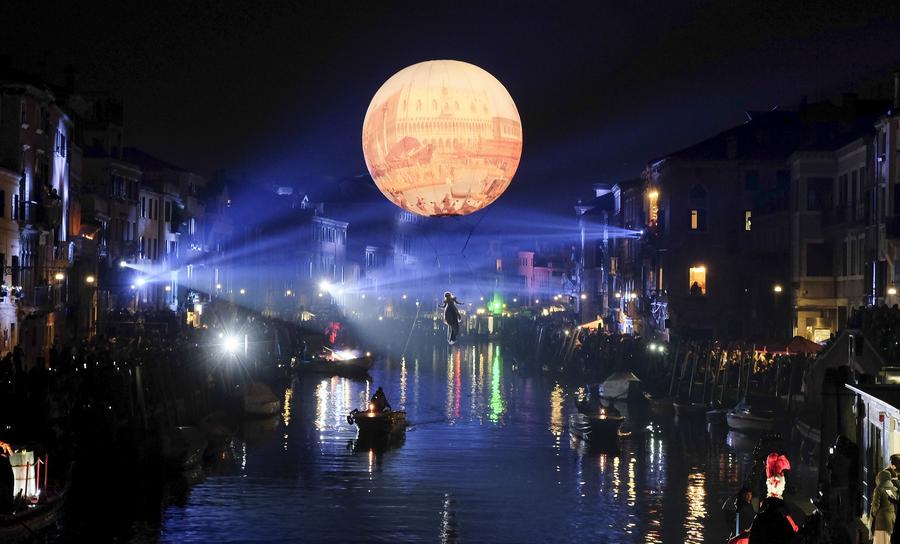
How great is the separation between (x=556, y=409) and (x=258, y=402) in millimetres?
14985

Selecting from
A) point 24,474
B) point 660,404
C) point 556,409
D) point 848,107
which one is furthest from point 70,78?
point 24,474

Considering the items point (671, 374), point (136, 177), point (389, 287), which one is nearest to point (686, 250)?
point (671, 374)

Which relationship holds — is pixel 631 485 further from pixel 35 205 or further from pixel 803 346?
pixel 35 205

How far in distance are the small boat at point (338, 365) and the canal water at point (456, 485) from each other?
68.7 feet

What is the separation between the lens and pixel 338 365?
275 feet

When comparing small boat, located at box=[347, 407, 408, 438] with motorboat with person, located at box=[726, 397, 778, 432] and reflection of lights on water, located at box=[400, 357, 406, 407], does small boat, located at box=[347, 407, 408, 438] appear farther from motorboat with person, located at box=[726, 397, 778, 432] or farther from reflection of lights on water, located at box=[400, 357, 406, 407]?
reflection of lights on water, located at box=[400, 357, 406, 407]

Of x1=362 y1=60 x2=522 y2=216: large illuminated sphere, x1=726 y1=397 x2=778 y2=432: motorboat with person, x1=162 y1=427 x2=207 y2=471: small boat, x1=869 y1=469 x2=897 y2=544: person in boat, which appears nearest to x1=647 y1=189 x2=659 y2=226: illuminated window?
x1=726 y1=397 x2=778 y2=432: motorboat with person

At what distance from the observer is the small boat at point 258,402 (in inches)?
2228

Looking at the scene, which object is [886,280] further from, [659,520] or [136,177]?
[136,177]

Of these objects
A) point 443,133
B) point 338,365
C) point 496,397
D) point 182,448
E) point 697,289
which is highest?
point 443,133

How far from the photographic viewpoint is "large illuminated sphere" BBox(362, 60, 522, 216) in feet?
91.7

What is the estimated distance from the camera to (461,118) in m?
28.0

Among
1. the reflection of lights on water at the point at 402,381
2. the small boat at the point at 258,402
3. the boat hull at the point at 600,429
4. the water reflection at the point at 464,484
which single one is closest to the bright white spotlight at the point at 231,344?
the water reflection at the point at 464,484

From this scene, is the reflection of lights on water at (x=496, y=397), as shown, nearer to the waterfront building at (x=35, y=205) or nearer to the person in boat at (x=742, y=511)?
the waterfront building at (x=35, y=205)
